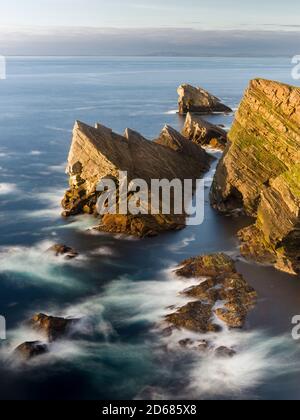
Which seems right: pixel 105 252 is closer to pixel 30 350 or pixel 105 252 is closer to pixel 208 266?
pixel 208 266

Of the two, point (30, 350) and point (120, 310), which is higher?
point (120, 310)

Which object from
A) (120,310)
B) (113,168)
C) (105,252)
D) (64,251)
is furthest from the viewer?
(113,168)

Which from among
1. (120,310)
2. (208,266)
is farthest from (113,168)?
(120,310)

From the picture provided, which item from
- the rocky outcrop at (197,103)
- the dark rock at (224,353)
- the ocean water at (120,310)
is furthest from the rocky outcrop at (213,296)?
the rocky outcrop at (197,103)

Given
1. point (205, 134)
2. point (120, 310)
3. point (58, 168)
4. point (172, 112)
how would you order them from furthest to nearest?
point (172, 112), point (205, 134), point (58, 168), point (120, 310)
